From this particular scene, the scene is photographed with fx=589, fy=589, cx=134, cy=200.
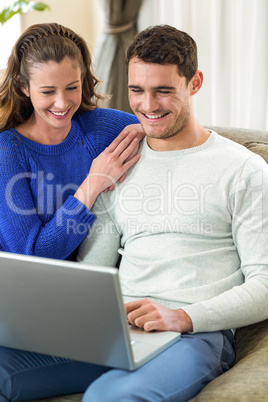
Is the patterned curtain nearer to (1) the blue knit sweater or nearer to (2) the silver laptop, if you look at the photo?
(1) the blue knit sweater

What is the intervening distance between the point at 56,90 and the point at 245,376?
956mm

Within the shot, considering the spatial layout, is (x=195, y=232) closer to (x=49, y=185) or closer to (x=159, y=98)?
(x=159, y=98)

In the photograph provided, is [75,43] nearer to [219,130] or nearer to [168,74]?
[168,74]

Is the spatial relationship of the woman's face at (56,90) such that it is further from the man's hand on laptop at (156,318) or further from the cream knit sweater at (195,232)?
the man's hand on laptop at (156,318)

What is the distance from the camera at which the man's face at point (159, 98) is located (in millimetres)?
1600

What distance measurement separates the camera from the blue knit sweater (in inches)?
66.3

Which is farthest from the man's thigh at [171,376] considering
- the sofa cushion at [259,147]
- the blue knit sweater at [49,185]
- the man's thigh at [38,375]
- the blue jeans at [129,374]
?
the sofa cushion at [259,147]

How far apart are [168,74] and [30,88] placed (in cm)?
43

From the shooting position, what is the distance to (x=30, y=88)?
175 cm

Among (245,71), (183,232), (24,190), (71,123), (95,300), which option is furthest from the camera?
(245,71)

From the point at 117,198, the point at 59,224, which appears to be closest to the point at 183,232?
the point at 117,198

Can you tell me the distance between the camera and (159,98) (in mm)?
1628

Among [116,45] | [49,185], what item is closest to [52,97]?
[49,185]

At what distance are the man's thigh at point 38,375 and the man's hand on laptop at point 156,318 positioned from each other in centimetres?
17
